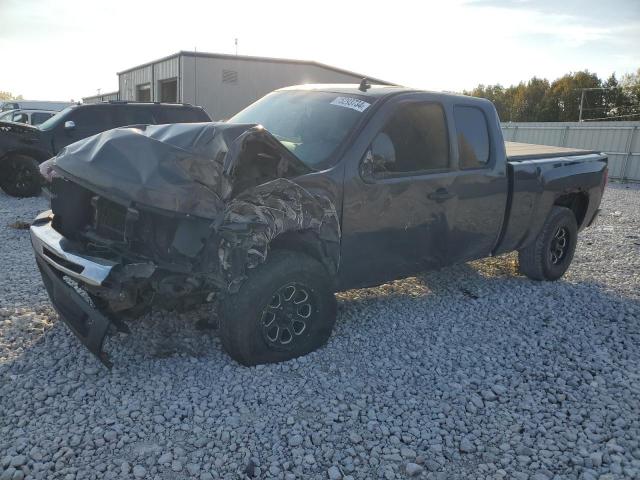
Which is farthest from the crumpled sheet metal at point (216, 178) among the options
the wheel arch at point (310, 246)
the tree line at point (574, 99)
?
the tree line at point (574, 99)

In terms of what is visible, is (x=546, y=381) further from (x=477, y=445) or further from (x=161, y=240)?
(x=161, y=240)

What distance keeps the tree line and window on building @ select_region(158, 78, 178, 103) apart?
129ft

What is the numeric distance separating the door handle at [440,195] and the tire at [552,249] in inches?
72.4

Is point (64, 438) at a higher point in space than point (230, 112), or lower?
lower

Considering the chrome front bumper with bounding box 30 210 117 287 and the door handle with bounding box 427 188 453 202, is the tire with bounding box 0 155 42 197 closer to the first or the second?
the chrome front bumper with bounding box 30 210 117 287

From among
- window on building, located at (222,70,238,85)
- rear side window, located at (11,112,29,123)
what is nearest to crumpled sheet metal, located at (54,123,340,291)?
rear side window, located at (11,112,29,123)

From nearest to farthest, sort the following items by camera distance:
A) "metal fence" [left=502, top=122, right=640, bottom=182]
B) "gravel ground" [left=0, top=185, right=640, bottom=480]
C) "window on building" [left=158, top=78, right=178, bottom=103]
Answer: "gravel ground" [left=0, top=185, right=640, bottom=480], "metal fence" [left=502, top=122, right=640, bottom=182], "window on building" [left=158, top=78, right=178, bottom=103]

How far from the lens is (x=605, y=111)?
5581cm

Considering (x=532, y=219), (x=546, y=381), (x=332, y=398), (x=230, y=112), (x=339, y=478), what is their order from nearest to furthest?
1. (x=339, y=478)
2. (x=332, y=398)
3. (x=546, y=381)
4. (x=532, y=219)
5. (x=230, y=112)

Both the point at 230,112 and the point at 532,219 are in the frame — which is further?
the point at 230,112

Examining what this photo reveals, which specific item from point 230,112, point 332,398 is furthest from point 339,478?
point 230,112

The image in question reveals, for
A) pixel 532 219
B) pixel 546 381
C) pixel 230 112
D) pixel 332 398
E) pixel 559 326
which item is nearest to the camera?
pixel 332 398

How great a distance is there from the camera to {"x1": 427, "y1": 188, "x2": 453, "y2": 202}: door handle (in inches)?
171

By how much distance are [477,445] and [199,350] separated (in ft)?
6.55
